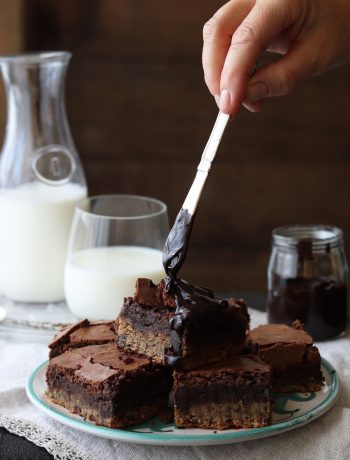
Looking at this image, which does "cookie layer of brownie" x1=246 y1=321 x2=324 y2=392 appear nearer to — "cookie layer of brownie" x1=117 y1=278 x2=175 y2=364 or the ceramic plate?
the ceramic plate

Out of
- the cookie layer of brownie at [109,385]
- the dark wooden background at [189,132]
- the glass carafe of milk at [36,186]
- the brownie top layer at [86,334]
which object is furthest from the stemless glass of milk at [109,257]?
the dark wooden background at [189,132]

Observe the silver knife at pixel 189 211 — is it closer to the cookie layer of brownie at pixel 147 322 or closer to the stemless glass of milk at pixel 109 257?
the cookie layer of brownie at pixel 147 322

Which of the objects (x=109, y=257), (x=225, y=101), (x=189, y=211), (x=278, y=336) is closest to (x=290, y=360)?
(x=278, y=336)

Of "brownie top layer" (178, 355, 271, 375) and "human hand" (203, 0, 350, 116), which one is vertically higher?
"human hand" (203, 0, 350, 116)

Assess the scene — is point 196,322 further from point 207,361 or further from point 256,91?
point 256,91

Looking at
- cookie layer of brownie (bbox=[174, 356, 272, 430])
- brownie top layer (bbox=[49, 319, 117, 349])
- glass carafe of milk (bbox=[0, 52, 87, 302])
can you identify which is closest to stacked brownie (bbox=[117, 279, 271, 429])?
cookie layer of brownie (bbox=[174, 356, 272, 430])

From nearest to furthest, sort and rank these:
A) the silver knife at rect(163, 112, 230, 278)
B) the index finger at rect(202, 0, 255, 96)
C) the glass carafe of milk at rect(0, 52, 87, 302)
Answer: the silver knife at rect(163, 112, 230, 278) < the index finger at rect(202, 0, 255, 96) < the glass carafe of milk at rect(0, 52, 87, 302)

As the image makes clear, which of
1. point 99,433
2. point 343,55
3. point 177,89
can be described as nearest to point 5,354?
point 99,433
